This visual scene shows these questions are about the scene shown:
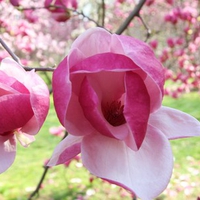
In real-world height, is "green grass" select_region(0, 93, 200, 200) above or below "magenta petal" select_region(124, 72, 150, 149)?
below

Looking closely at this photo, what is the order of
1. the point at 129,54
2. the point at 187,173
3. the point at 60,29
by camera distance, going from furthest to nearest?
the point at 60,29
the point at 187,173
the point at 129,54

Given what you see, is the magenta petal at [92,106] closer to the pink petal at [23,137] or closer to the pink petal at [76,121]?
the pink petal at [76,121]

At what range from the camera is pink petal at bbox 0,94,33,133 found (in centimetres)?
49

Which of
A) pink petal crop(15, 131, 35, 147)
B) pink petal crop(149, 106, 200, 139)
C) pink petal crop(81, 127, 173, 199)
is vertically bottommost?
pink petal crop(15, 131, 35, 147)

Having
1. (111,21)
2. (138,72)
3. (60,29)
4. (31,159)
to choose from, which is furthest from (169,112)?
(60,29)

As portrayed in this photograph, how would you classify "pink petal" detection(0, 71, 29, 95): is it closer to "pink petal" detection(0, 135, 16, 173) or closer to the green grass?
"pink petal" detection(0, 135, 16, 173)

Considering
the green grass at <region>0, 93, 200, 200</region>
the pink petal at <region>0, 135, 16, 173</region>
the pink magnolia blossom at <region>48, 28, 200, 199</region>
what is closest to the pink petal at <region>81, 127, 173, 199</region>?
the pink magnolia blossom at <region>48, 28, 200, 199</region>

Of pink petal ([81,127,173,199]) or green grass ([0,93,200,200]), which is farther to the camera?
green grass ([0,93,200,200])

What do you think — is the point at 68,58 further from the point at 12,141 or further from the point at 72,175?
the point at 72,175

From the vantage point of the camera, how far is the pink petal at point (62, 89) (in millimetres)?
453

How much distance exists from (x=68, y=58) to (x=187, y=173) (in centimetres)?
325

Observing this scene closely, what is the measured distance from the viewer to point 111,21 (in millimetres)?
5629

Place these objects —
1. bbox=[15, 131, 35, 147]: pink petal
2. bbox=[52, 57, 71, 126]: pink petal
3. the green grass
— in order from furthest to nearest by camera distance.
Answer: the green grass → bbox=[15, 131, 35, 147]: pink petal → bbox=[52, 57, 71, 126]: pink petal

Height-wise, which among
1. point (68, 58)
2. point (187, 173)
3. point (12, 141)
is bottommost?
point (187, 173)
